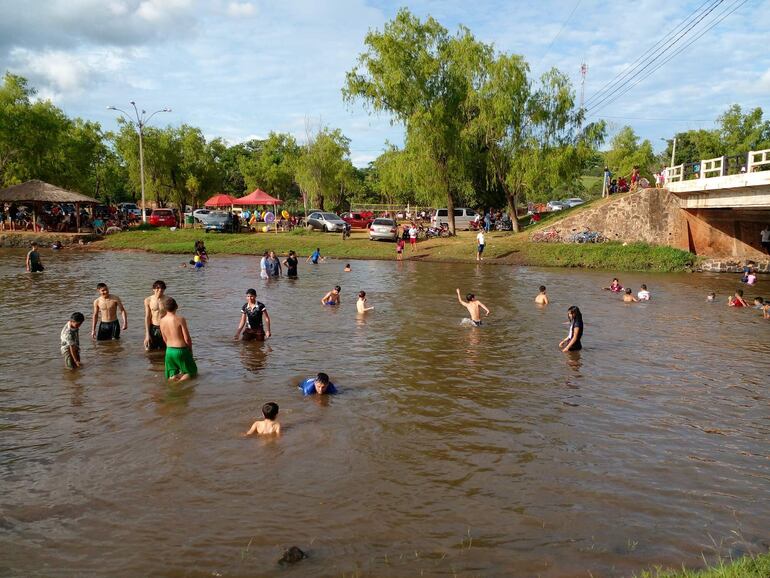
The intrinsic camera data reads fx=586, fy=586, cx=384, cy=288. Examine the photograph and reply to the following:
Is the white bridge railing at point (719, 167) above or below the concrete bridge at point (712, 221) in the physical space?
above

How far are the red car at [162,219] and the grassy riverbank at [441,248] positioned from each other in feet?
12.2

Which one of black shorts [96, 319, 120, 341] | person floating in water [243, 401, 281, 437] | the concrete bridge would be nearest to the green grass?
person floating in water [243, 401, 281, 437]

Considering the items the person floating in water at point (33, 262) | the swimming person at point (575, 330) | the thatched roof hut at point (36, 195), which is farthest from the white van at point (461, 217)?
the swimming person at point (575, 330)

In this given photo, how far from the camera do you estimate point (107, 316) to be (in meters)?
13.6

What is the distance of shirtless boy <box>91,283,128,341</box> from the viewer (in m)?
13.4

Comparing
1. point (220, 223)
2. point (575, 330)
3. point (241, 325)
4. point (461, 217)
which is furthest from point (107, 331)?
point (461, 217)

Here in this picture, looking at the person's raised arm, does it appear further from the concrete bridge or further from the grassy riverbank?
the concrete bridge

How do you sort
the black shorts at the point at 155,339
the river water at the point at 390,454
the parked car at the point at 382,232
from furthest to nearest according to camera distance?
the parked car at the point at 382,232 → the black shorts at the point at 155,339 → the river water at the point at 390,454

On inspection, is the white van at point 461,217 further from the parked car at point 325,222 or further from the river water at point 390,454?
the river water at point 390,454

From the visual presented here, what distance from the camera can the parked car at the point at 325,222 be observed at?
43.7 metres

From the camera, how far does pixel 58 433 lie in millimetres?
8711

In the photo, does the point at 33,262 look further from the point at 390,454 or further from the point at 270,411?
the point at 390,454

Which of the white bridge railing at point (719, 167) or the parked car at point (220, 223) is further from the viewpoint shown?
the parked car at point (220, 223)

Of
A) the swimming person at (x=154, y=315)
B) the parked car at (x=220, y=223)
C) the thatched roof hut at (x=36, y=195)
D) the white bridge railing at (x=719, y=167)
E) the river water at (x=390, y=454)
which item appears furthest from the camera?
the parked car at (x=220, y=223)
